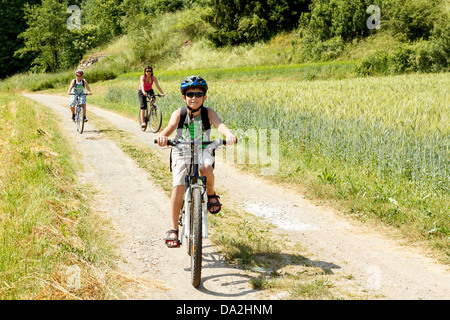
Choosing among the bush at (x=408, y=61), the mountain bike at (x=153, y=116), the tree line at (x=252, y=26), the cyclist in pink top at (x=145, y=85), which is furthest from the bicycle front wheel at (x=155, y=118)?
the tree line at (x=252, y=26)

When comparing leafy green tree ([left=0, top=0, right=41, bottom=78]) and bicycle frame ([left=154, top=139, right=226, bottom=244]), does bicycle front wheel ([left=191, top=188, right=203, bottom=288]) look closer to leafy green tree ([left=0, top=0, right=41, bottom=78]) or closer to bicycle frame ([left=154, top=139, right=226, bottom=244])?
bicycle frame ([left=154, top=139, right=226, bottom=244])

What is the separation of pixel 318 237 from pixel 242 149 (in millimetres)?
6131

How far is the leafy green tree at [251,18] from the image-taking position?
177ft

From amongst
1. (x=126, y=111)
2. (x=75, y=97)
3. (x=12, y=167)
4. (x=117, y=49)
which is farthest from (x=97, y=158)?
(x=117, y=49)

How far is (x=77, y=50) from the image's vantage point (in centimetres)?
6316

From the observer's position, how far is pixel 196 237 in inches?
169

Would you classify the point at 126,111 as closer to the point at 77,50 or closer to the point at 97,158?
the point at 97,158

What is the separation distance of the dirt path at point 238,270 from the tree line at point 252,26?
32321 mm

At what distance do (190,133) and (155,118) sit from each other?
1065 cm

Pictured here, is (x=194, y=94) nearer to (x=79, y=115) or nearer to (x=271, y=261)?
(x=271, y=261)

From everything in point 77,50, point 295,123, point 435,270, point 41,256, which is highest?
point 77,50

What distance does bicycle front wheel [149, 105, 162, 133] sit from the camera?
15039 millimetres

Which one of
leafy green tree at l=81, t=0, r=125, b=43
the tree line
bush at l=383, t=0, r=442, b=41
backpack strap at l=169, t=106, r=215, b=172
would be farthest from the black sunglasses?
leafy green tree at l=81, t=0, r=125, b=43

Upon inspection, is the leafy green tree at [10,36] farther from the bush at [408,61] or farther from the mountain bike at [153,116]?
the mountain bike at [153,116]
